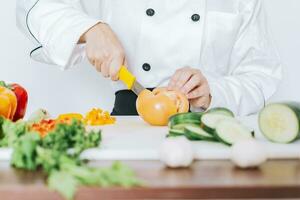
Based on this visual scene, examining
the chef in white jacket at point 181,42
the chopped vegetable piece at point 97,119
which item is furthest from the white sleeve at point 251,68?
the chopped vegetable piece at point 97,119

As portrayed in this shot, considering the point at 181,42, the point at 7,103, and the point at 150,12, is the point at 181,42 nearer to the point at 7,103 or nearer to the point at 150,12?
the point at 150,12

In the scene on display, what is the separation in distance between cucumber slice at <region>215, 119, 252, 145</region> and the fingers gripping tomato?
20 centimetres

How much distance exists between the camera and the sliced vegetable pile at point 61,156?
0.49 m

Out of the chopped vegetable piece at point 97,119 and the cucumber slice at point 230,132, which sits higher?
the cucumber slice at point 230,132

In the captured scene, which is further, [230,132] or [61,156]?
[230,132]

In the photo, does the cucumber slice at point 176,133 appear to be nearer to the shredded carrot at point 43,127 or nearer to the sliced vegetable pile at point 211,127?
the sliced vegetable pile at point 211,127

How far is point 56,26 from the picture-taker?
3.24 feet

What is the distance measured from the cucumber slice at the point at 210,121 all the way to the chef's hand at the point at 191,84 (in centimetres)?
21

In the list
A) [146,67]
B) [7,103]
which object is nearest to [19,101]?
[7,103]

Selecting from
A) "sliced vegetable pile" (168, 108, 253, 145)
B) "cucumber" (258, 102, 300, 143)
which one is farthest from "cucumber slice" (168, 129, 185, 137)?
"cucumber" (258, 102, 300, 143)

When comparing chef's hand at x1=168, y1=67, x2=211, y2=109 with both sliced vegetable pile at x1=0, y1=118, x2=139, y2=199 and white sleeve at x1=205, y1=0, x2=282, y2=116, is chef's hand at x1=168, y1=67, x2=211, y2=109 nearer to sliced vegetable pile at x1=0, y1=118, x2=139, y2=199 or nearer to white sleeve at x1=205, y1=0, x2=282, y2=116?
white sleeve at x1=205, y1=0, x2=282, y2=116

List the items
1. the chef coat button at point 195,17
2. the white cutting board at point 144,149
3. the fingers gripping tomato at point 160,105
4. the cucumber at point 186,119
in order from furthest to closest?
the chef coat button at point 195,17 → the fingers gripping tomato at point 160,105 → the cucumber at point 186,119 → the white cutting board at point 144,149

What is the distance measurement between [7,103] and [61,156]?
381 mm

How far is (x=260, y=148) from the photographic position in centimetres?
58
